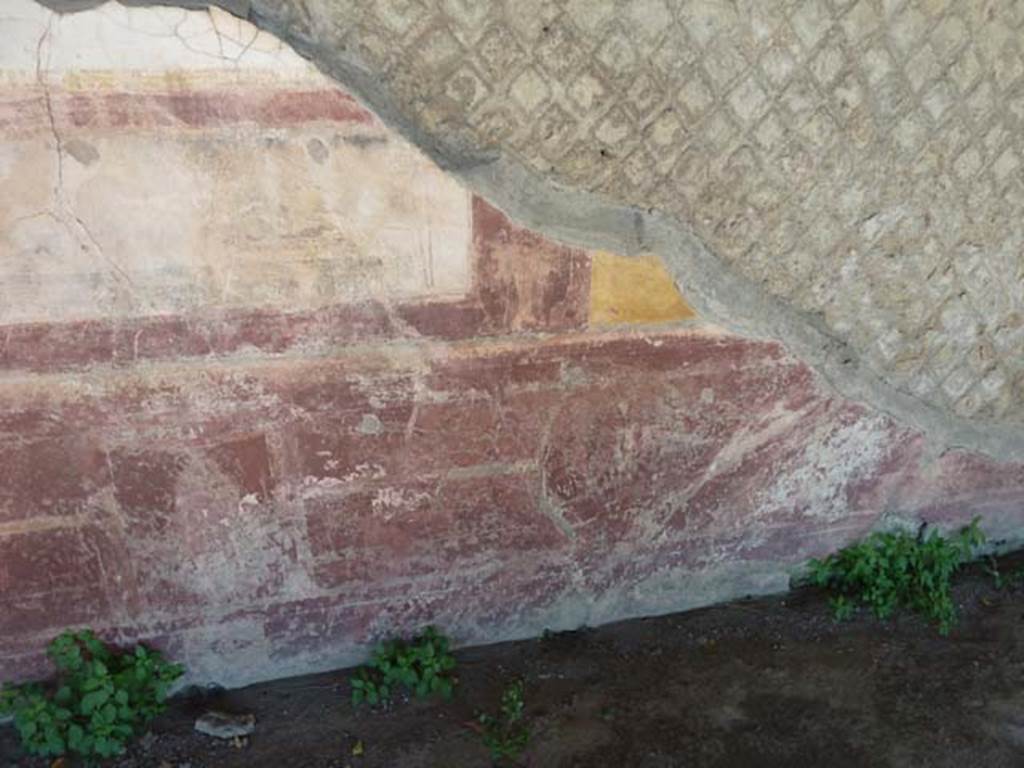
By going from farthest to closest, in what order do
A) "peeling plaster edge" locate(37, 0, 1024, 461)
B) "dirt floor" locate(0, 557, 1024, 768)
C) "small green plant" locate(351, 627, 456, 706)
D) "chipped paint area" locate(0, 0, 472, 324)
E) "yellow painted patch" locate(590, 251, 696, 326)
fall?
"small green plant" locate(351, 627, 456, 706)
"dirt floor" locate(0, 557, 1024, 768)
"yellow painted patch" locate(590, 251, 696, 326)
"peeling plaster edge" locate(37, 0, 1024, 461)
"chipped paint area" locate(0, 0, 472, 324)

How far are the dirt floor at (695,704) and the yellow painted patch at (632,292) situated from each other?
1.05 meters

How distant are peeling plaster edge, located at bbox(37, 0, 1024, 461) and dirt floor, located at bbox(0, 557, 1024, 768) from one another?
0.71m

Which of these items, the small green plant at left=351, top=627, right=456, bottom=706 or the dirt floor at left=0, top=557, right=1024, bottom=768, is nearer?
the dirt floor at left=0, top=557, right=1024, bottom=768

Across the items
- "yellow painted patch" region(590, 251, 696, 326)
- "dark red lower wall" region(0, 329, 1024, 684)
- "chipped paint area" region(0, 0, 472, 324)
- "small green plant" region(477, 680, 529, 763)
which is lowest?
"small green plant" region(477, 680, 529, 763)

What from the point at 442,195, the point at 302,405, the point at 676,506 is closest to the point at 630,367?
the point at 676,506

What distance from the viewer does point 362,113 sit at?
1.96 meters

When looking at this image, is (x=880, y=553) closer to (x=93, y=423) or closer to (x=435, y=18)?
(x=435, y=18)

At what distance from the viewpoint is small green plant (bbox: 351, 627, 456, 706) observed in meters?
2.49

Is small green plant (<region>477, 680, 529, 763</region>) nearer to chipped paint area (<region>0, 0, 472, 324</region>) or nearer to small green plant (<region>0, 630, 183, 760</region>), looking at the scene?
small green plant (<region>0, 630, 183, 760</region>)

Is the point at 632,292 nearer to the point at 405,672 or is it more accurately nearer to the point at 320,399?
the point at 320,399

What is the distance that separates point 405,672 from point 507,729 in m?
0.33

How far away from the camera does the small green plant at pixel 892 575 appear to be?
2.87 m

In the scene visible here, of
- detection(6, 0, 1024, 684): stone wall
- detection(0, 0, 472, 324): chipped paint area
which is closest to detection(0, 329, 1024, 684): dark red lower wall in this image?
detection(6, 0, 1024, 684): stone wall

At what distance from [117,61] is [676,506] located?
6.17ft
